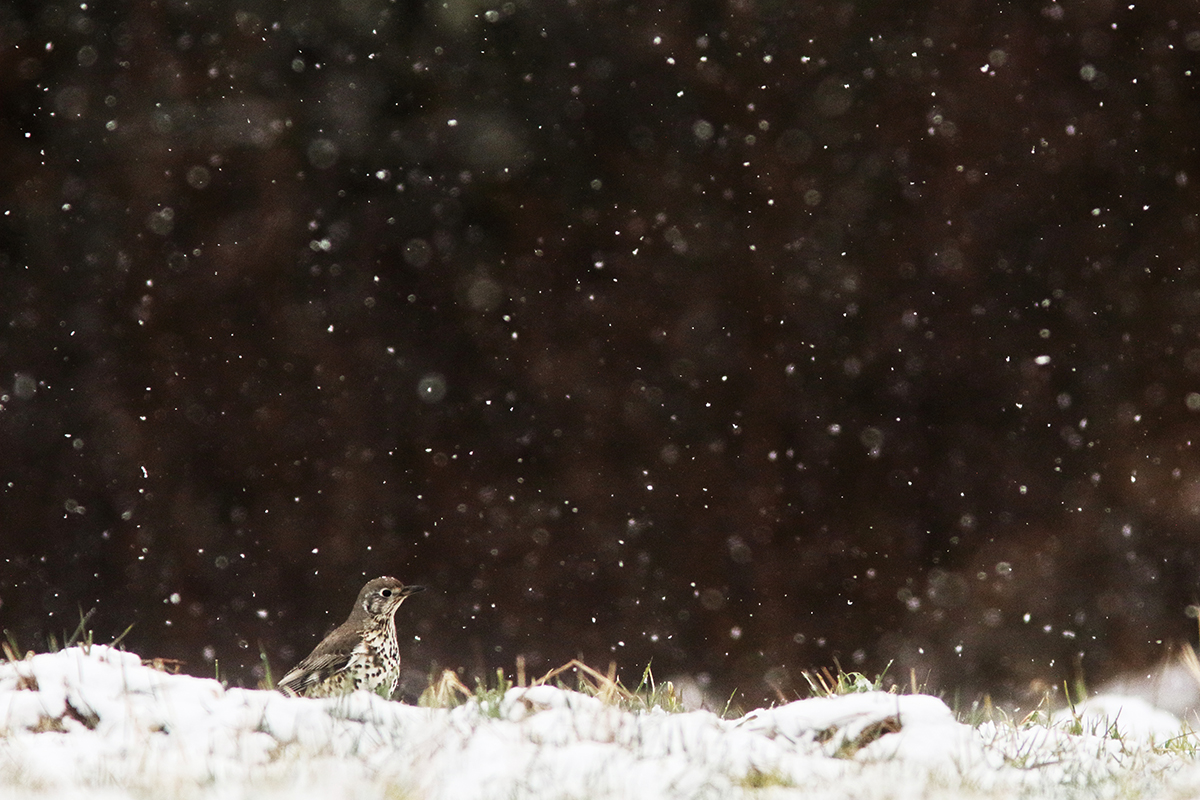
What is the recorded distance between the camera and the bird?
13.7 feet

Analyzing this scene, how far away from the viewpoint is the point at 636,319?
7.27 metres

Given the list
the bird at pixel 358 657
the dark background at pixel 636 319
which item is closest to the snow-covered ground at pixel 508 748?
the bird at pixel 358 657

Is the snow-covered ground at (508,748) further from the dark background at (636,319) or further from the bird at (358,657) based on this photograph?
the dark background at (636,319)

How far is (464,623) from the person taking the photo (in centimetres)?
707

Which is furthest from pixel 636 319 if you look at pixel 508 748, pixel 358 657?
pixel 508 748

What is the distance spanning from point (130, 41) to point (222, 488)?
2.57 meters

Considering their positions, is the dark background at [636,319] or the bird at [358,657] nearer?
the bird at [358,657]

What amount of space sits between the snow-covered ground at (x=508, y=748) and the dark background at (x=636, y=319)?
3.42 meters

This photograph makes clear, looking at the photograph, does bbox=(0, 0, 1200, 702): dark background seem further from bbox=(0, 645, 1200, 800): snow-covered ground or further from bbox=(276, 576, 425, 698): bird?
bbox=(0, 645, 1200, 800): snow-covered ground

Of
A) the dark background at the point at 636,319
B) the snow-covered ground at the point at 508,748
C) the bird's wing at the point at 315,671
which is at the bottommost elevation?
the snow-covered ground at the point at 508,748

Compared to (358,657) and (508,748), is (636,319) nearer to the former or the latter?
(358,657)

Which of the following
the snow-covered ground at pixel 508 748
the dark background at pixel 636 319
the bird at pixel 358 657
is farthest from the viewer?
the dark background at pixel 636 319

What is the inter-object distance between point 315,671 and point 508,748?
139 centimetres

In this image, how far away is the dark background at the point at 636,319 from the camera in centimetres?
693
